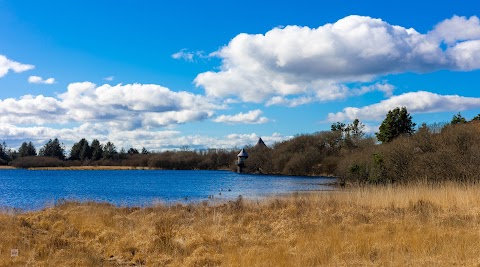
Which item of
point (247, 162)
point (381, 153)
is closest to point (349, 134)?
point (247, 162)

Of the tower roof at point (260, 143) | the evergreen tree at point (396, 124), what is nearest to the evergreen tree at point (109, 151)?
the tower roof at point (260, 143)

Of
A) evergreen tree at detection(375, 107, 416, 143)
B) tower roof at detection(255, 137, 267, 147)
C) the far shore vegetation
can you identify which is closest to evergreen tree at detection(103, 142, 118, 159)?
the far shore vegetation

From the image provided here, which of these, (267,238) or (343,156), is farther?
(343,156)

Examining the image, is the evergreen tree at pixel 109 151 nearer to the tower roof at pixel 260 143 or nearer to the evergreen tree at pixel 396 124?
the tower roof at pixel 260 143

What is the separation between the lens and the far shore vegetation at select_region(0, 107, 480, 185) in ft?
97.3

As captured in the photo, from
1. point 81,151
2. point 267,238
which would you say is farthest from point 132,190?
point 81,151

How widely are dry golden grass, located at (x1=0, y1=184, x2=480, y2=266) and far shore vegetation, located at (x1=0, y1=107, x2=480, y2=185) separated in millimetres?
12593

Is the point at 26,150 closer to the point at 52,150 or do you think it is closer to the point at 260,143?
the point at 52,150

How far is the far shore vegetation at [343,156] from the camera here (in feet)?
97.3

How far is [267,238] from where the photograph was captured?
12297 millimetres

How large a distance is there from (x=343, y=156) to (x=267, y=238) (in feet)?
225

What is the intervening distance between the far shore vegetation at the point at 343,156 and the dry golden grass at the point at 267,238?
41.3 feet

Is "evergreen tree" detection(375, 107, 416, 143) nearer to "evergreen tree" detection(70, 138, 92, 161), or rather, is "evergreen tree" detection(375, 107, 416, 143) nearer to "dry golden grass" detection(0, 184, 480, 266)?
"dry golden grass" detection(0, 184, 480, 266)

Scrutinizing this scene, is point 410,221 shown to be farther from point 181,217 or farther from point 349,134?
point 349,134
